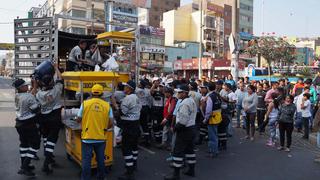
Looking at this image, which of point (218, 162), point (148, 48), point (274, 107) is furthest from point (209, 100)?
point (148, 48)

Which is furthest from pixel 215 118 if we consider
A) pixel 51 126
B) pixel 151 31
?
pixel 151 31

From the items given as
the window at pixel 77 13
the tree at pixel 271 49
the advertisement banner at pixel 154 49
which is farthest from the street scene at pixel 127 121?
the window at pixel 77 13

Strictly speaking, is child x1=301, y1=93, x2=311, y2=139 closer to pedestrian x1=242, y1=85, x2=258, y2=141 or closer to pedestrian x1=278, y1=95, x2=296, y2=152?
pedestrian x1=242, y1=85, x2=258, y2=141

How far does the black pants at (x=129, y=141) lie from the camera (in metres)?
6.79

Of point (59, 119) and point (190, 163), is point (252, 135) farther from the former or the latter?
point (59, 119)

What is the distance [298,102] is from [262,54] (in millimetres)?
24792

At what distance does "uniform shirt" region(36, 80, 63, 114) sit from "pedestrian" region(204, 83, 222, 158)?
3558mm

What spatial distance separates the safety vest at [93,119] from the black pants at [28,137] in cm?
177

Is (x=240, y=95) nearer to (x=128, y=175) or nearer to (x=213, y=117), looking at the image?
(x=213, y=117)

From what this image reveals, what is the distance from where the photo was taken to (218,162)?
8375mm

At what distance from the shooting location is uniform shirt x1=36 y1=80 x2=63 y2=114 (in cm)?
729

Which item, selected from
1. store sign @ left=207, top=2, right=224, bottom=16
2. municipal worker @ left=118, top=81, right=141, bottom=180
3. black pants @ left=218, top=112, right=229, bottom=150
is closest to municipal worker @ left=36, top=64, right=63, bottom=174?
municipal worker @ left=118, top=81, right=141, bottom=180

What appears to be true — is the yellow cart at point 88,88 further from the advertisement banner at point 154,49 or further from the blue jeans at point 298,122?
the advertisement banner at point 154,49

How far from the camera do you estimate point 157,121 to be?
10125mm
